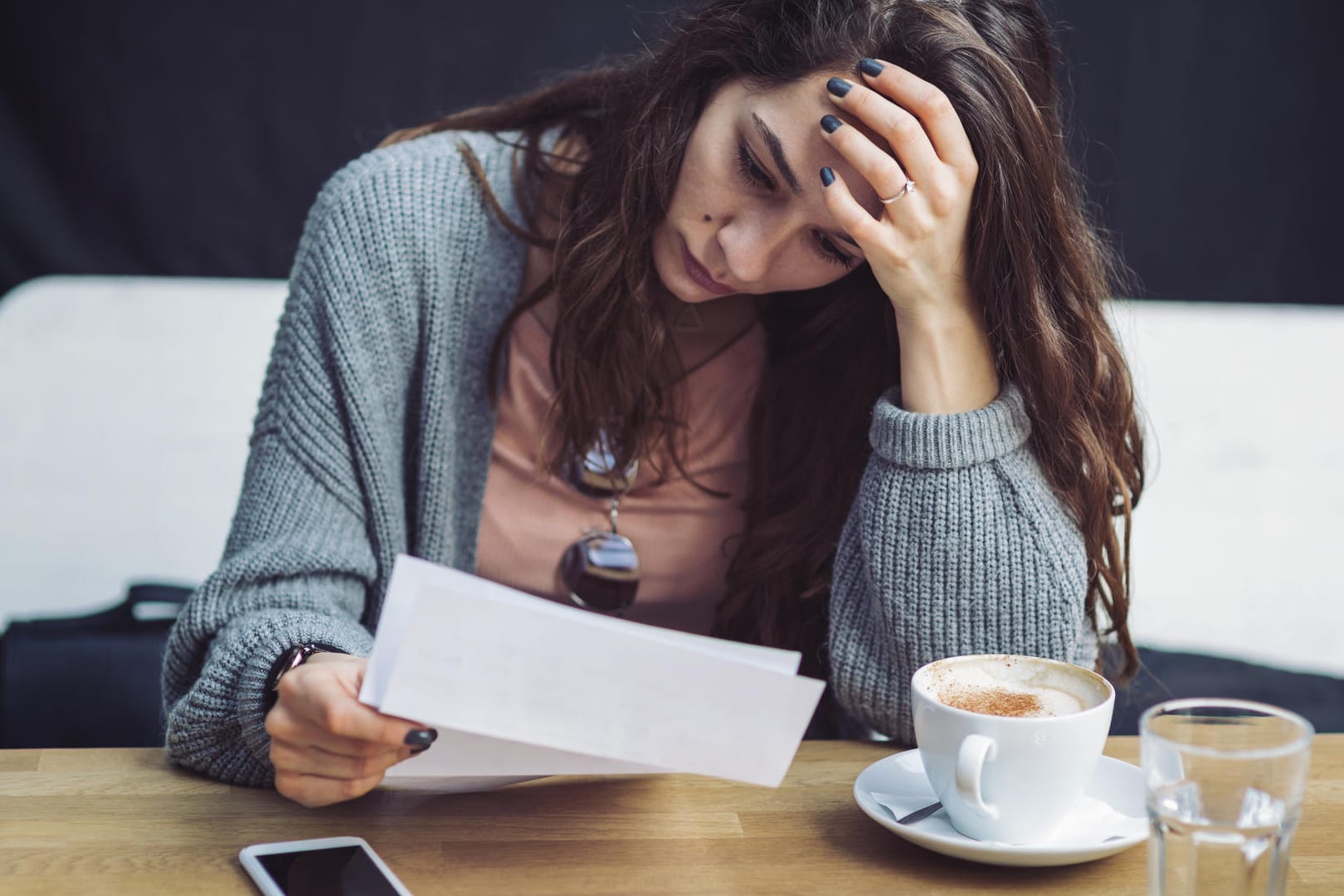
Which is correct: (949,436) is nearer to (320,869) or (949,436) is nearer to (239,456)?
(320,869)

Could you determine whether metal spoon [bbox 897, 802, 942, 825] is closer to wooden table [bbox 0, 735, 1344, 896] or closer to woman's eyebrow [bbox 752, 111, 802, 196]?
wooden table [bbox 0, 735, 1344, 896]

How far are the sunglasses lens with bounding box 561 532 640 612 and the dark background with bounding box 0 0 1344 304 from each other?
0.79 metres

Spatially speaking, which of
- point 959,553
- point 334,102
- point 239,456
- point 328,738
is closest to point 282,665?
point 328,738

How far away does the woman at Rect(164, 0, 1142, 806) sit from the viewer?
3.28 feet

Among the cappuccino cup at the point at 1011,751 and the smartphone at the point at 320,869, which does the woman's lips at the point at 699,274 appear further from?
the smartphone at the point at 320,869

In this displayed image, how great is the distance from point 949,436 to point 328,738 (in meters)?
0.53

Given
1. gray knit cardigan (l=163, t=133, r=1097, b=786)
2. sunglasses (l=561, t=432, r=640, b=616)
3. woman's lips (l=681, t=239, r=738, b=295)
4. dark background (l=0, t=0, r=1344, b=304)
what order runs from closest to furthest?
gray knit cardigan (l=163, t=133, r=1097, b=786) < woman's lips (l=681, t=239, r=738, b=295) < sunglasses (l=561, t=432, r=640, b=616) < dark background (l=0, t=0, r=1344, b=304)

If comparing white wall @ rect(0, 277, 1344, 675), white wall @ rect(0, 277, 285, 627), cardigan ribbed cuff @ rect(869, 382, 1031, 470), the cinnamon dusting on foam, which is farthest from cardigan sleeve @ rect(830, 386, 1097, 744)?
white wall @ rect(0, 277, 285, 627)

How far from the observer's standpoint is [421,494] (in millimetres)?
1207

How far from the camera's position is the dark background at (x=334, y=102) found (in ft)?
5.85

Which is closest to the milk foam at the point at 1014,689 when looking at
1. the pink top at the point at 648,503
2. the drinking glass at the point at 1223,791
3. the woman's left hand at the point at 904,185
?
the drinking glass at the point at 1223,791

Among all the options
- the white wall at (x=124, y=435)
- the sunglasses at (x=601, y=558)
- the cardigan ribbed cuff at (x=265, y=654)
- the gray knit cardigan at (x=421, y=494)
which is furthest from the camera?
the white wall at (x=124, y=435)

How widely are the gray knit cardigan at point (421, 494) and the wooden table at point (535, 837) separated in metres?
0.06

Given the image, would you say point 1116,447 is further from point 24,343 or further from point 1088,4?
point 24,343
